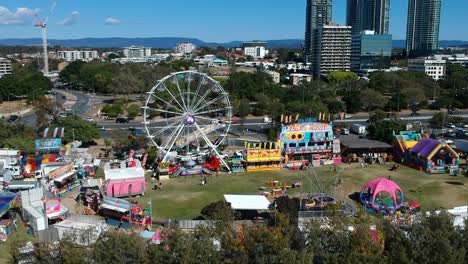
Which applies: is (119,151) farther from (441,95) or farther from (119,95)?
(441,95)

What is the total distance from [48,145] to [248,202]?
83.5 feet

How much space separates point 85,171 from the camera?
41125mm

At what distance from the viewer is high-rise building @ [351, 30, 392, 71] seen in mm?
144375

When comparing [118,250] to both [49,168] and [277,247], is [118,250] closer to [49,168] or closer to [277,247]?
[277,247]

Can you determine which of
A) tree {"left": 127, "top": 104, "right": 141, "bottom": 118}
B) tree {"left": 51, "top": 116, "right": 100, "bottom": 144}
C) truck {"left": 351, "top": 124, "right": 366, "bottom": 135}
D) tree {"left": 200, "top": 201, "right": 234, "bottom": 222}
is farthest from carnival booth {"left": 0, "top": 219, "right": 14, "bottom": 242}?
tree {"left": 127, "top": 104, "right": 141, "bottom": 118}

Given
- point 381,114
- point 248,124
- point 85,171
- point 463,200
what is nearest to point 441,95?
point 381,114

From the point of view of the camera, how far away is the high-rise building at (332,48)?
131 m

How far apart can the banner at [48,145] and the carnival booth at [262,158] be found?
1923 cm

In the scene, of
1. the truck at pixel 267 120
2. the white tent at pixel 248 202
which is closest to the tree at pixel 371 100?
the truck at pixel 267 120

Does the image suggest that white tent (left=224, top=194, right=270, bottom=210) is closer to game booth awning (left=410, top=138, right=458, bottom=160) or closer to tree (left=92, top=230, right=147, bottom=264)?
tree (left=92, top=230, right=147, bottom=264)

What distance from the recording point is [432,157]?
44531 mm

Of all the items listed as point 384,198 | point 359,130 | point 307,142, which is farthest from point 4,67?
point 384,198

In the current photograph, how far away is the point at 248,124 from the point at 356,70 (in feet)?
257

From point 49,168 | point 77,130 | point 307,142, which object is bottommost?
point 49,168
